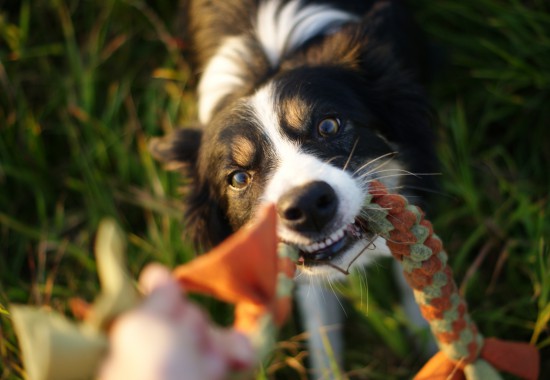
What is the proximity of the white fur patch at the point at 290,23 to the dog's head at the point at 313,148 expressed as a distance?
14 centimetres

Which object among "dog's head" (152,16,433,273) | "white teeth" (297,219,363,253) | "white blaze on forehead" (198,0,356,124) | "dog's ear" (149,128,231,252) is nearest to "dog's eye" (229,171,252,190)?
"dog's head" (152,16,433,273)

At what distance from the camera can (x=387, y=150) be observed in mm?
2422

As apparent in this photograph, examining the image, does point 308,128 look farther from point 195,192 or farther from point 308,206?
point 195,192

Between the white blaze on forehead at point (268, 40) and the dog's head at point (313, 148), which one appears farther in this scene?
the white blaze on forehead at point (268, 40)

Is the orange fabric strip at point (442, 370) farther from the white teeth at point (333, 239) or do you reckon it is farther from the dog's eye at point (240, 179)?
the dog's eye at point (240, 179)

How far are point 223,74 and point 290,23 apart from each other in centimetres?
44

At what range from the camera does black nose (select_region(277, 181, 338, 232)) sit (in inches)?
71.3

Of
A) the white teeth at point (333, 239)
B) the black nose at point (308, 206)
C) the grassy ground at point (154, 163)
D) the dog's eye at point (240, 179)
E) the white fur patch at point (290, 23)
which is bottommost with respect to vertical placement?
the grassy ground at point (154, 163)

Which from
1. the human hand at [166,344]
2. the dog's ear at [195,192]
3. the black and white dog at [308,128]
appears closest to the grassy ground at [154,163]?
the dog's ear at [195,192]

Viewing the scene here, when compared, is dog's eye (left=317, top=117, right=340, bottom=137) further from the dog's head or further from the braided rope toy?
the braided rope toy

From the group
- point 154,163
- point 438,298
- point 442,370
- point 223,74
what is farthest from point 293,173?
point 154,163

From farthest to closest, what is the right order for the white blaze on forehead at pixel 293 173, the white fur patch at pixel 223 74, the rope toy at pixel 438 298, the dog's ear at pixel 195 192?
the white fur patch at pixel 223 74
the dog's ear at pixel 195 192
the white blaze on forehead at pixel 293 173
the rope toy at pixel 438 298

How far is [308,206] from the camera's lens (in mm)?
1810

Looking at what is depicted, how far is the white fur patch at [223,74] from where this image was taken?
283cm
